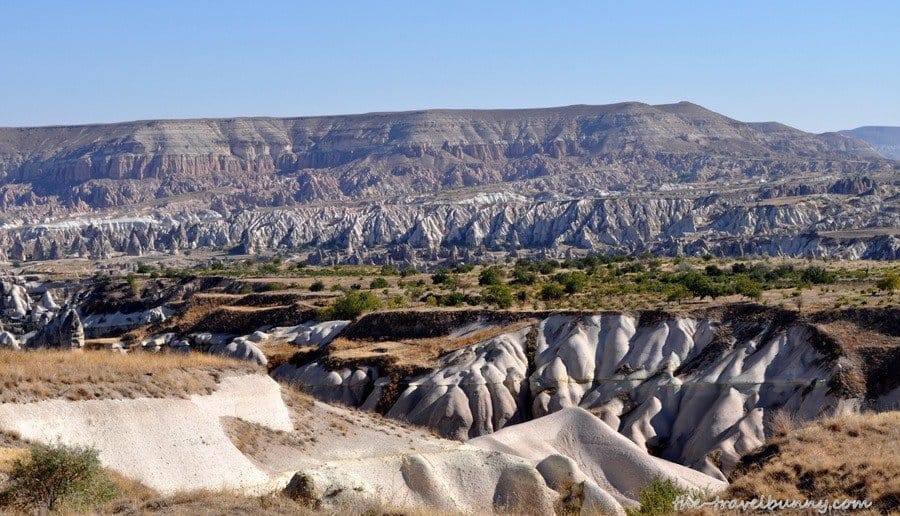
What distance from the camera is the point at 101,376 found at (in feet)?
80.7

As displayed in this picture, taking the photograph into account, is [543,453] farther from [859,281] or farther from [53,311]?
[53,311]

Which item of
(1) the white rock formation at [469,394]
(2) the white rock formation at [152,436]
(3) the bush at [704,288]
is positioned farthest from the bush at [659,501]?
(3) the bush at [704,288]

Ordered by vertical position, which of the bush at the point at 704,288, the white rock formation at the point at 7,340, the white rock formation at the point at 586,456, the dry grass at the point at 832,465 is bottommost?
the white rock formation at the point at 7,340

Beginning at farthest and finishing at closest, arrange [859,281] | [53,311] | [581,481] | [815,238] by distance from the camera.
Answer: [815,238] → [53,311] → [859,281] → [581,481]

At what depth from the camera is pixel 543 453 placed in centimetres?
3075

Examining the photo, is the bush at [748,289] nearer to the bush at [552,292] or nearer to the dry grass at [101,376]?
the bush at [552,292]

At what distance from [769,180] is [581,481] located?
530 ft

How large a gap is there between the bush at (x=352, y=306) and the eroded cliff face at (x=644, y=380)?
9.96 meters

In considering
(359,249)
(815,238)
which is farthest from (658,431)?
(359,249)

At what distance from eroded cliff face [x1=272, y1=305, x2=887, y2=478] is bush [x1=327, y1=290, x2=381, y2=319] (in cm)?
996

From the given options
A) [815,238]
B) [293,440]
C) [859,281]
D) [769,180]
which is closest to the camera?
[293,440]

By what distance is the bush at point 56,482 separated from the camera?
1750 centimetres

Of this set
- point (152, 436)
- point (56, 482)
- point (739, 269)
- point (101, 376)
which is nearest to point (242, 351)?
point (101, 376)

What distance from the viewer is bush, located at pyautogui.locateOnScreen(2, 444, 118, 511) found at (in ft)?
57.4
